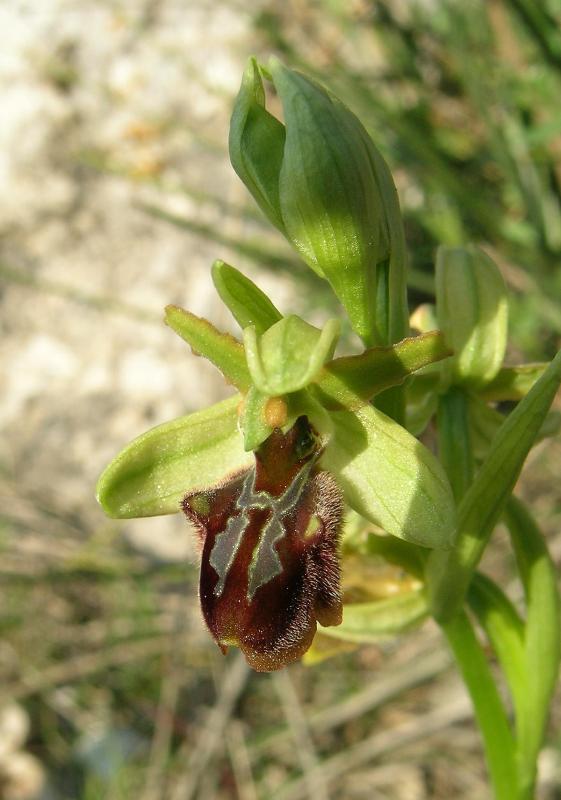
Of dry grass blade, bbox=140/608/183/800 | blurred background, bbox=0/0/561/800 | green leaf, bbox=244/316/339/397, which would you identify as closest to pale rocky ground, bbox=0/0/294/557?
blurred background, bbox=0/0/561/800

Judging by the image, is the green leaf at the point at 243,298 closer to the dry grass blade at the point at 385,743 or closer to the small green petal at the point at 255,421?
the small green petal at the point at 255,421

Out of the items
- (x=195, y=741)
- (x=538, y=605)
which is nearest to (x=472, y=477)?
(x=538, y=605)

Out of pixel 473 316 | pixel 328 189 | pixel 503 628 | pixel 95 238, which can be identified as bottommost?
pixel 95 238

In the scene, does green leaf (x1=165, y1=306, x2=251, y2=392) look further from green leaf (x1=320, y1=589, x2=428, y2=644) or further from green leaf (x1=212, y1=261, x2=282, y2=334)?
green leaf (x1=320, y1=589, x2=428, y2=644)

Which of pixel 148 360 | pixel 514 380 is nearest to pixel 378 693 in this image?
pixel 148 360

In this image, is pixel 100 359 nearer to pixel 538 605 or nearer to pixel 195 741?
pixel 195 741

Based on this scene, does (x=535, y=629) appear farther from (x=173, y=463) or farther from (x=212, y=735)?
(x=212, y=735)

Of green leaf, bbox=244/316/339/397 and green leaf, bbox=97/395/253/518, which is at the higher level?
green leaf, bbox=244/316/339/397
